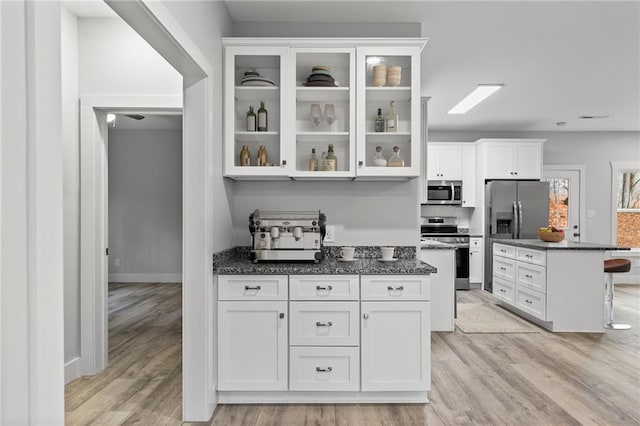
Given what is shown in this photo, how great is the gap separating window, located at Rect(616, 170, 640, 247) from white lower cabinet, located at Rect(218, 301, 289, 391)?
24.2ft

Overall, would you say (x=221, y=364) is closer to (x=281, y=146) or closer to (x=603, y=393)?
(x=281, y=146)

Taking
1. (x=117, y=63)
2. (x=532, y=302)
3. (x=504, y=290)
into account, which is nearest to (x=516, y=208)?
(x=504, y=290)

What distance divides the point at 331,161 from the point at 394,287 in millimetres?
964

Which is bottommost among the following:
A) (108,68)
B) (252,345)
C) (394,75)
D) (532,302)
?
(532,302)

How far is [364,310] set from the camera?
2646 millimetres

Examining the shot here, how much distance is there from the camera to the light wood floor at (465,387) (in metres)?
2.53

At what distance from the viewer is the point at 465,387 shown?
9.74ft

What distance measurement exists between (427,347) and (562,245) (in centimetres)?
271

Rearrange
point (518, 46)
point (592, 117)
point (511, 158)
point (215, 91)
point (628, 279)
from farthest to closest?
point (628, 279) < point (511, 158) < point (592, 117) < point (518, 46) < point (215, 91)

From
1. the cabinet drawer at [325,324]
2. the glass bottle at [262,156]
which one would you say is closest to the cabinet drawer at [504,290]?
the cabinet drawer at [325,324]

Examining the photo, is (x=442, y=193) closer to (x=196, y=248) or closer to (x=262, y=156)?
(x=262, y=156)

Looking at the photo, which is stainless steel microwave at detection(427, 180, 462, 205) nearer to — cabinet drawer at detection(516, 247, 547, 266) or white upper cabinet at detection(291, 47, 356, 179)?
cabinet drawer at detection(516, 247, 547, 266)

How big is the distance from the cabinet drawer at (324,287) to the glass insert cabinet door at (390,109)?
0.75 meters

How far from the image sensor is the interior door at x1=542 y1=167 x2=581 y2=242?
7539 millimetres
